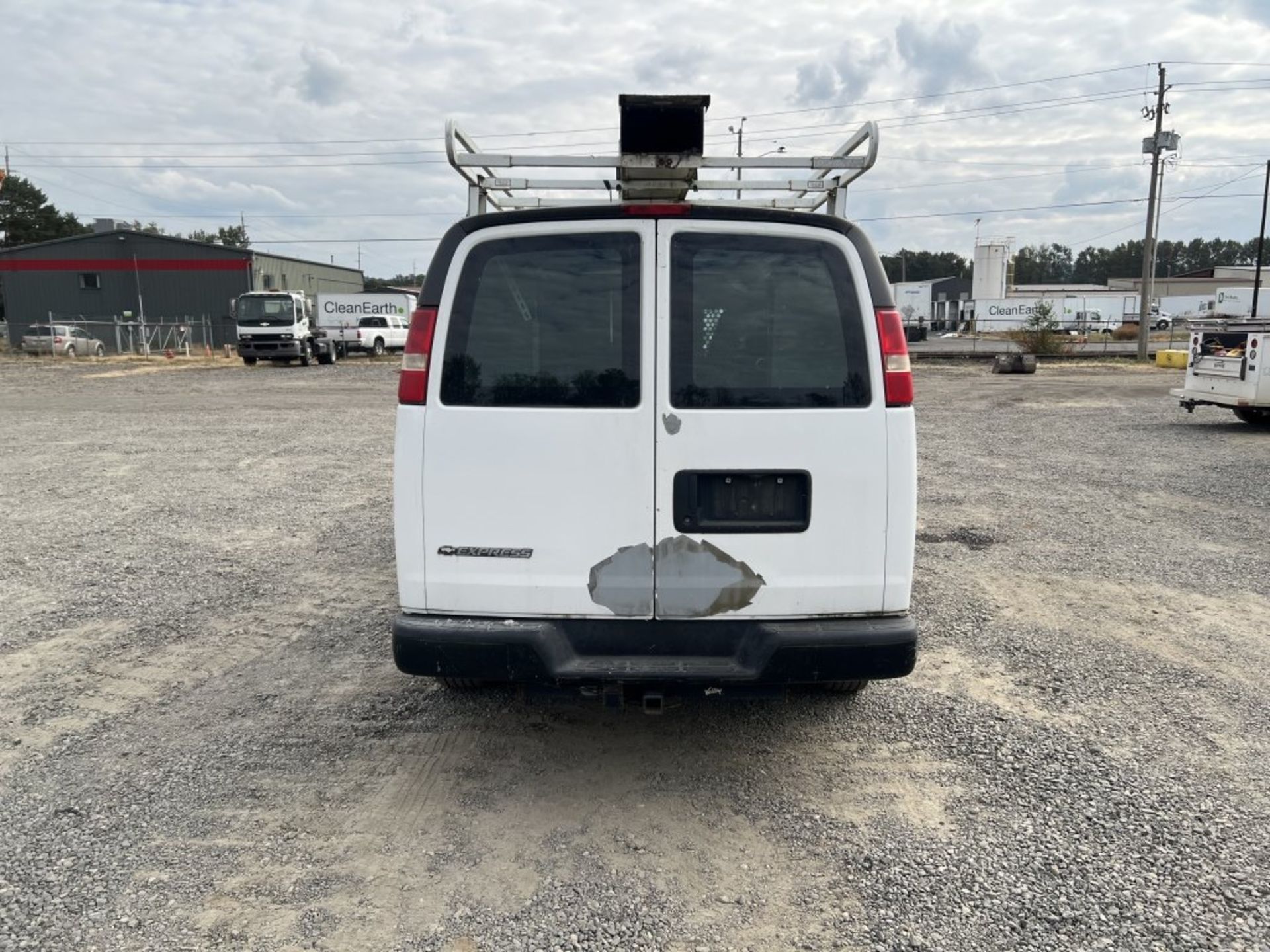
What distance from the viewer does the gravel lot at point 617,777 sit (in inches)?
112

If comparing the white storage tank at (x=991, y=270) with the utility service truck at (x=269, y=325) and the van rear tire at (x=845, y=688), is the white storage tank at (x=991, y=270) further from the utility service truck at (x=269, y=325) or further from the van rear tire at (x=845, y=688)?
the van rear tire at (x=845, y=688)

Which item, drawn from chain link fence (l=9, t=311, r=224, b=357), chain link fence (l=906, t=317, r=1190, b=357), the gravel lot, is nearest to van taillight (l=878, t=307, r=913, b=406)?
the gravel lot

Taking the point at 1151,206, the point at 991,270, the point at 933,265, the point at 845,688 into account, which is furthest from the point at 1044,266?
the point at 845,688

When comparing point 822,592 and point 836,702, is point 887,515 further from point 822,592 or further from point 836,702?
point 836,702

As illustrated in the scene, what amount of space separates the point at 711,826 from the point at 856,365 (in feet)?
5.93

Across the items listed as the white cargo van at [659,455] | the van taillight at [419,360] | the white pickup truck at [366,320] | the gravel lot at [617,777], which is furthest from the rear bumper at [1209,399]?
the white pickup truck at [366,320]

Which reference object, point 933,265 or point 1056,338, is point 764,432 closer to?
point 1056,338

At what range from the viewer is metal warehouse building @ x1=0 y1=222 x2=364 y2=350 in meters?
53.2

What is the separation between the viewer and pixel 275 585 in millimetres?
6438

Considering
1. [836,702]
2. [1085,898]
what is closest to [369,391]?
[836,702]

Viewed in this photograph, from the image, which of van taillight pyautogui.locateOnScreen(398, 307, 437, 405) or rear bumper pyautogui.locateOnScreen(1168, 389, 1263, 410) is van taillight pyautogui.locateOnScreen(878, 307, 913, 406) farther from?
rear bumper pyautogui.locateOnScreen(1168, 389, 1263, 410)

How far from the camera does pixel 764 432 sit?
3.33 meters

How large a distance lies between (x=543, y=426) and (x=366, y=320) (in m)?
41.7

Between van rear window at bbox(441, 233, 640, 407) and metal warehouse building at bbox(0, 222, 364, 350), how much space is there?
54773mm
